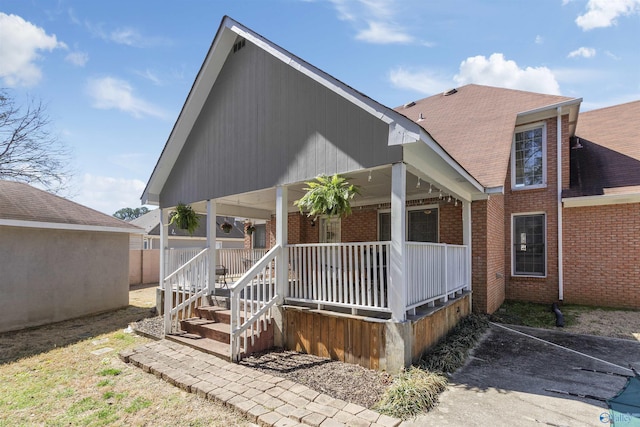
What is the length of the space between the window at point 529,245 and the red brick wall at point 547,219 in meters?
0.18

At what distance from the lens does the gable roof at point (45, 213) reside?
8.06m

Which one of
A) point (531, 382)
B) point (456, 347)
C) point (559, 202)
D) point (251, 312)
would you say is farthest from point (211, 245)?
point (559, 202)

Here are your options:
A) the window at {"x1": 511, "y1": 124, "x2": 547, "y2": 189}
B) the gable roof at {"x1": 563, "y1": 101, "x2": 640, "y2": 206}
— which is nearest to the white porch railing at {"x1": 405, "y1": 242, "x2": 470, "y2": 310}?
the window at {"x1": 511, "y1": 124, "x2": 547, "y2": 189}

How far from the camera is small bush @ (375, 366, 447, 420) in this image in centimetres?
367

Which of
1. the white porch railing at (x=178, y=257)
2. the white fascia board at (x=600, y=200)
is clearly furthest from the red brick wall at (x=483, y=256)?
the white porch railing at (x=178, y=257)

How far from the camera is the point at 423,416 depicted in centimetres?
362

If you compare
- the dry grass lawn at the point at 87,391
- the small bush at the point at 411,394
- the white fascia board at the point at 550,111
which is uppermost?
the white fascia board at the point at 550,111

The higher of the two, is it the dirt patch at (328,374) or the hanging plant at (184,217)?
the hanging plant at (184,217)

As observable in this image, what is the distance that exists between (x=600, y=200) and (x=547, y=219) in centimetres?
131

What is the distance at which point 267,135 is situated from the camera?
654 centimetres

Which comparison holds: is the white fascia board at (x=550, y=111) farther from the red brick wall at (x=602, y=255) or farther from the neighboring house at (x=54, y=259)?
the neighboring house at (x=54, y=259)

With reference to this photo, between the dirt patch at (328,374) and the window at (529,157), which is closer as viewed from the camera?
the dirt patch at (328,374)

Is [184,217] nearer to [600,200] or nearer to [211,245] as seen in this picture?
[211,245]

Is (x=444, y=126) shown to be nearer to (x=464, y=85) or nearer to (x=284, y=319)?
(x=464, y=85)
